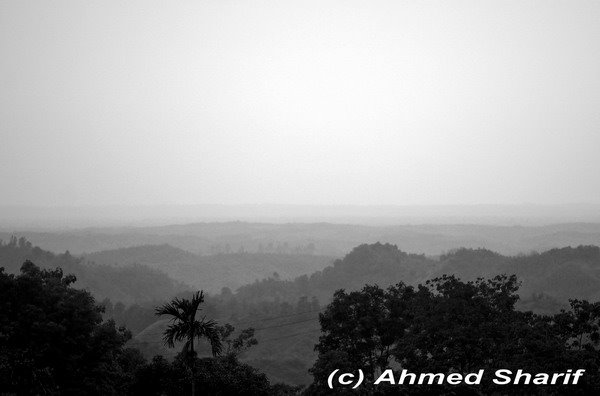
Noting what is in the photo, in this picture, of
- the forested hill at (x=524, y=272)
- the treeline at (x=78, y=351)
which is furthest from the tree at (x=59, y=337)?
the forested hill at (x=524, y=272)

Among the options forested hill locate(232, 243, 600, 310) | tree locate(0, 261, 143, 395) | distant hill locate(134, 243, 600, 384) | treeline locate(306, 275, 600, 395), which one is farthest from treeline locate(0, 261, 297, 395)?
forested hill locate(232, 243, 600, 310)

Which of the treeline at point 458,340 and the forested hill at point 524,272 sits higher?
the treeline at point 458,340

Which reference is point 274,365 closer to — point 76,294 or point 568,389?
point 76,294

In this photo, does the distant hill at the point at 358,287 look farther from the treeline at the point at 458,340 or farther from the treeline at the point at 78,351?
the treeline at the point at 78,351

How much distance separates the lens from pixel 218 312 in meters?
161

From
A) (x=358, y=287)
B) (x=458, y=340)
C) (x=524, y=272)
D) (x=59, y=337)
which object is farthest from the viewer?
(x=358, y=287)

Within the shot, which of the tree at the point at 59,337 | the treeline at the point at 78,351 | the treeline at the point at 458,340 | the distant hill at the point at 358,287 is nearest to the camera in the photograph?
the treeline at the point at 458,340

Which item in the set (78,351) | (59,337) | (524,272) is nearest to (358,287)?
(524,272)

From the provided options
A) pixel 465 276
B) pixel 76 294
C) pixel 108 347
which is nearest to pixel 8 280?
pixel 76 294

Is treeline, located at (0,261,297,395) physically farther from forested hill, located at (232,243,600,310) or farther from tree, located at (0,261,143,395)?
forested hill, located at (232,243,600,310)

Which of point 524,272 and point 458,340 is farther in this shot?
point 524,272

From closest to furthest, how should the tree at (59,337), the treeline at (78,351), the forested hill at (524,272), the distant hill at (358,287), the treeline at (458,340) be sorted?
the treeline at (458,340), the tree at (59,337), the treeline at (78,351), the distant hill at (358,287), the forested hill at (524,272)

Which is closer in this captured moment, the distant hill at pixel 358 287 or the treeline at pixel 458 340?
the treeline at pixel 458 340

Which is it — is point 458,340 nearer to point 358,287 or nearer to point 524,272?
point 524,272
